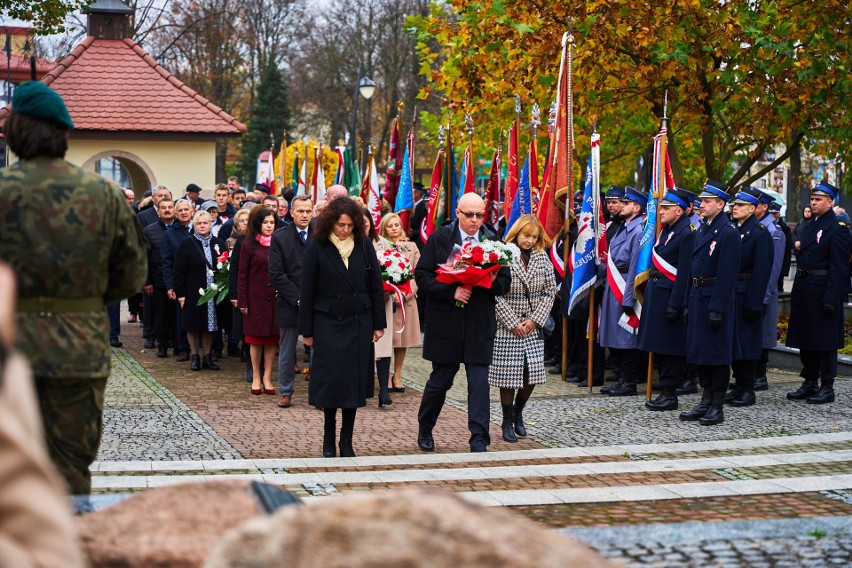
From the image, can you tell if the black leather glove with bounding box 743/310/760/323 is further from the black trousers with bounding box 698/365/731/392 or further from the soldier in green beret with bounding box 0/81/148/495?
the soldier in green beret with bounding box 0/81/148/495

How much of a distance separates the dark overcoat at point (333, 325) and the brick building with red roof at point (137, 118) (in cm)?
1946

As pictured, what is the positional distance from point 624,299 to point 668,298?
3.21 feet

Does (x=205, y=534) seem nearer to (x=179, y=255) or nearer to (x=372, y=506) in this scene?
(x=372, y=506)

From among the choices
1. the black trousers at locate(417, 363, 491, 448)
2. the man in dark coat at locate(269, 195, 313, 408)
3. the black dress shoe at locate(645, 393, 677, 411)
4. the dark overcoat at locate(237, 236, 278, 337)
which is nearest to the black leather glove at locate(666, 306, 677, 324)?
the black dress shoe at locate(645, 393, 677, 411)

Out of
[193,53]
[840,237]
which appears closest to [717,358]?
[840,237]

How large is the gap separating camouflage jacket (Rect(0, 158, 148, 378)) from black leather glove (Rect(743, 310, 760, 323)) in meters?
7.85

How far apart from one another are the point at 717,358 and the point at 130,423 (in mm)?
5102

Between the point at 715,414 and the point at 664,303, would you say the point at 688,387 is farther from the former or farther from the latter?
the point at 715,414

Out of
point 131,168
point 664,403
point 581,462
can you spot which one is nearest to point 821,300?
point 664,403

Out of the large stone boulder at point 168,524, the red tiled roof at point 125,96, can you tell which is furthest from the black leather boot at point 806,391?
the red tiled roof at point 125,96

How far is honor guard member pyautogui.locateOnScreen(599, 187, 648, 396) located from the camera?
43.2 feet

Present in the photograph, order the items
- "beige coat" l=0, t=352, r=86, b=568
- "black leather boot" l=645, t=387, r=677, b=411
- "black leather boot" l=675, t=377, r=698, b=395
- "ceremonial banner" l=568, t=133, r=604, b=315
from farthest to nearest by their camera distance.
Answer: "ceremonial banner" l=568, t=133, r=604, b=315
"black leather boot" l=675, t=377, r=698, b=395
"black leather boot" l=645, t=387, r=677, b=411
"beige coat" l=0, t=352, r=86, b=568

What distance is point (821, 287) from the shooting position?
1303cm

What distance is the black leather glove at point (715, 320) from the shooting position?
11.1 meters
